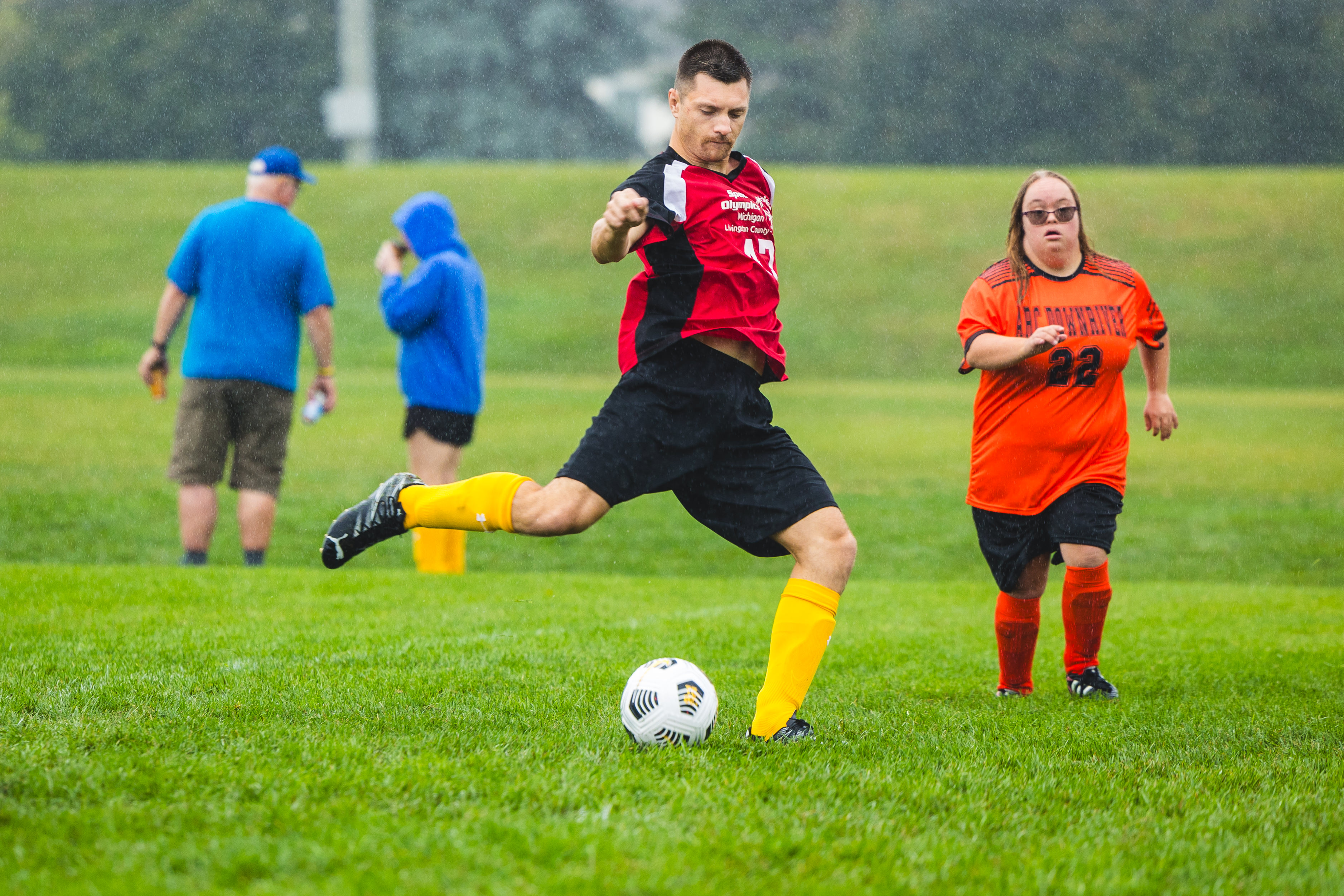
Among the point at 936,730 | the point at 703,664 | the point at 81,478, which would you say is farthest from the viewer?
the point at 81,478

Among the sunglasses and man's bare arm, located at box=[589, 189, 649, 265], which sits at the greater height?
the sunglasses

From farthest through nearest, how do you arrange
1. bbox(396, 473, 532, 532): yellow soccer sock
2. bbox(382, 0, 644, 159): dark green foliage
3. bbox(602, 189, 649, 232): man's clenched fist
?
bbox(382, 0, 644, 159): dark green foliage < bbox(396, 473, 532, 532): yellow soccer sock < bbox(602, 189, 649, 232): man's clenched fist

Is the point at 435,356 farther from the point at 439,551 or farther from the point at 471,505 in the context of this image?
the point at 471,505

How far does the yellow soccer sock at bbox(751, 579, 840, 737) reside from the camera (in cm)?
394

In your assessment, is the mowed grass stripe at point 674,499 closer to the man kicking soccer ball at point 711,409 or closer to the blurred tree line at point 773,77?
the man kicking soccer ball at point 711,409

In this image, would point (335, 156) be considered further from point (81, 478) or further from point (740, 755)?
point (740, 755)

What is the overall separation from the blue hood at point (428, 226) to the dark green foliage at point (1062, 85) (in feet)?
132

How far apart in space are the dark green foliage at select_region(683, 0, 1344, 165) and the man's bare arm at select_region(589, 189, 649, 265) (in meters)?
44.2

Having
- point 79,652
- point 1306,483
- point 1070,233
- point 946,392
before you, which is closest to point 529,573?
point 79,652

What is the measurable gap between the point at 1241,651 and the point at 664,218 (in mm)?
3958

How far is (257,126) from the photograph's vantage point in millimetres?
47062

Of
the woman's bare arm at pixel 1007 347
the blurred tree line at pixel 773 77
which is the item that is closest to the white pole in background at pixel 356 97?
the blurred tree line at pixel 773 77

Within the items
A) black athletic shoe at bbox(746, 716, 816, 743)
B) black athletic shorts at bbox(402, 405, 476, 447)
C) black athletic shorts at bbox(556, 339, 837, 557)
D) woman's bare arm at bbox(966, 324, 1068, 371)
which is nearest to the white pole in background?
black athletic shorts at bbox(402, 405, 476, 447)

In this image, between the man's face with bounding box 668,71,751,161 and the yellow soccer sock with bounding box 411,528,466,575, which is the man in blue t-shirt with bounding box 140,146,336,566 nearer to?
the yellow soccer sock with bounding box 411,528,466,575
